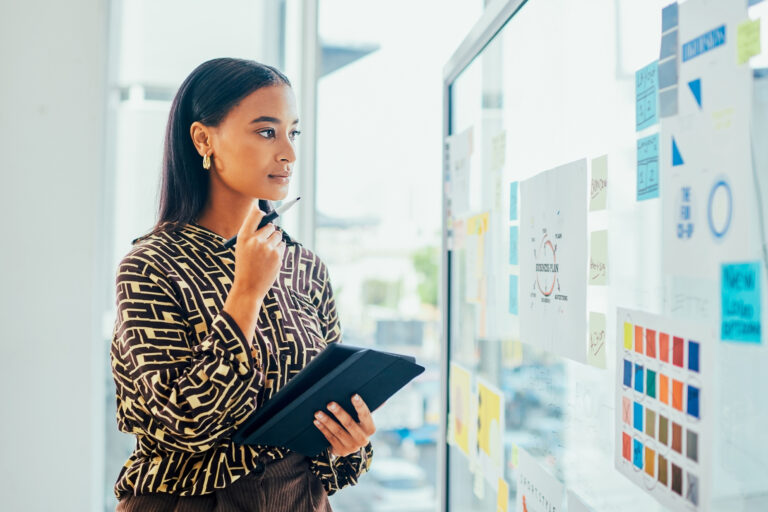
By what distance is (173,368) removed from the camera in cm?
88

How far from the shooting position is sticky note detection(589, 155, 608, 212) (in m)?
0.76

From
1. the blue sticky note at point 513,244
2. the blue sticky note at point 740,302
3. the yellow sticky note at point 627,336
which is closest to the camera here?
the blue sticky note at point 740,302

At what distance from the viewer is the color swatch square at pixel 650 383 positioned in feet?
2.12

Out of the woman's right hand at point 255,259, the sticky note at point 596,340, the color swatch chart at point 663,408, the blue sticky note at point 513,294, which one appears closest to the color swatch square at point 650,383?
the color swatch chart at point 663,408

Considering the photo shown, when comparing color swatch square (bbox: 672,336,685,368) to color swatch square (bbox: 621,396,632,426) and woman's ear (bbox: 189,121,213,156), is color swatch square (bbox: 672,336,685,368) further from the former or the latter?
woman's ear (bbox: 189,121,213,156)

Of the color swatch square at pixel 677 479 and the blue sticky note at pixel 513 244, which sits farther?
the blue sticky note at pixel 513 244

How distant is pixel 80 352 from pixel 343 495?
1.11 m

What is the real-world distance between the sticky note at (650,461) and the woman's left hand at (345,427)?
1.46ft

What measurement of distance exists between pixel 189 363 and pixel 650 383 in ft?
2.08

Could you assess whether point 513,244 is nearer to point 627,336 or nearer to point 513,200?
point 513,200

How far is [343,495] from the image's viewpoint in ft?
7.74

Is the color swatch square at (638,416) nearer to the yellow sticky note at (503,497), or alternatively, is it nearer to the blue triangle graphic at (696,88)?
the blue triangle graphic at (696,88)

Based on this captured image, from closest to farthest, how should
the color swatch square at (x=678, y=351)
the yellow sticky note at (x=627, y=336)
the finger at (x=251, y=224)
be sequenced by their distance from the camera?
the color swatch square at (x=678, y=351)
the yellow sticky note at (x=627, y=336)
the finger at (x=251, y=224)

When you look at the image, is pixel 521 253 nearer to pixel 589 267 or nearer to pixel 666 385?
pixel 589 267
